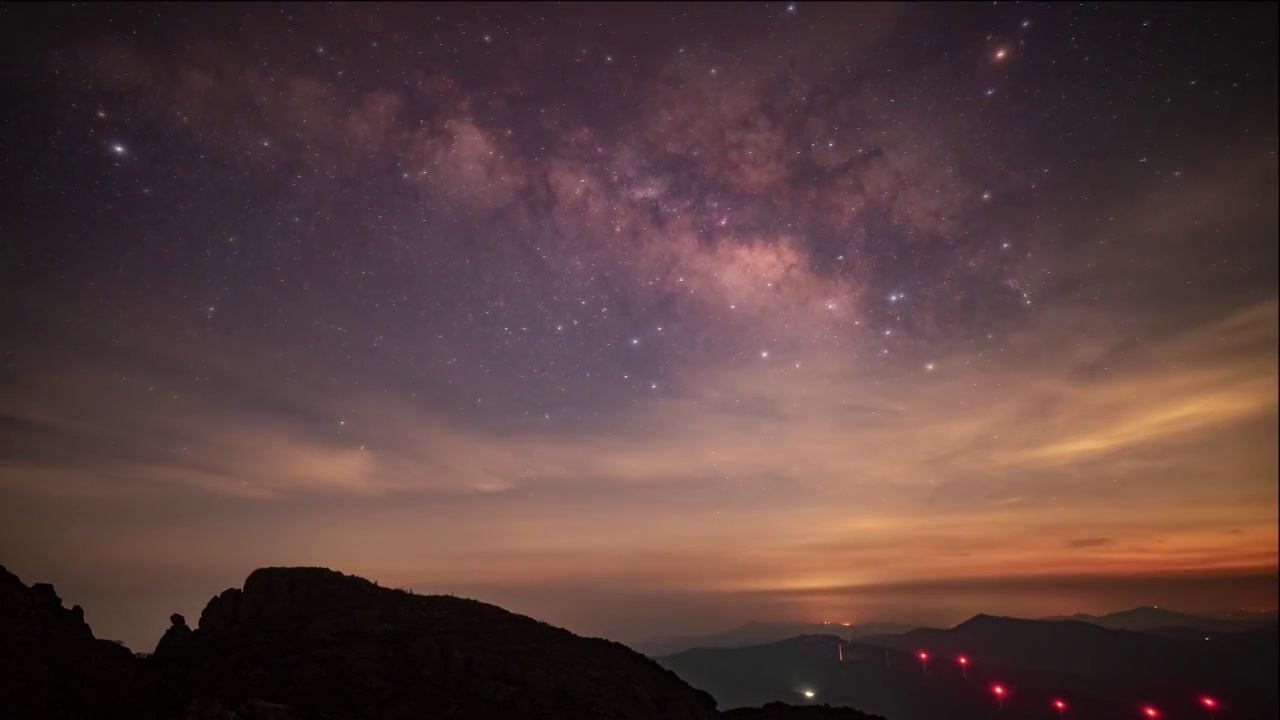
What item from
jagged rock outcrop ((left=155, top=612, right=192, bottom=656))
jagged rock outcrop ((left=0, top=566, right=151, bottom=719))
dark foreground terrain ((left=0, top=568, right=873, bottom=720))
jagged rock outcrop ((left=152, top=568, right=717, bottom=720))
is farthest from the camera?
jagged rock outcrop ((left=155, top=612, right=192, bottom=656))

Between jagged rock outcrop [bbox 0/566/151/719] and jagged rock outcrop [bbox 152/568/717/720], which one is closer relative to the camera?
jagged rock outcrop [bbox 0/566/151/719]

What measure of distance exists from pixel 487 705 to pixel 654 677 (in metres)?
15.7

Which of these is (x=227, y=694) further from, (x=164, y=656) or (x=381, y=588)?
(x=381, y=588)

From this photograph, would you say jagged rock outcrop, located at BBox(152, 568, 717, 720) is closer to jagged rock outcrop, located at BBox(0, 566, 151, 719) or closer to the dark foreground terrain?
the dark foreground terrain

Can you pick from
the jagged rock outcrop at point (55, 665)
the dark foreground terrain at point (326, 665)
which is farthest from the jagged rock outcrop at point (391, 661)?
the jagged rock outcrop at point (55, 665)

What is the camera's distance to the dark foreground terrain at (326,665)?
22.6 metres

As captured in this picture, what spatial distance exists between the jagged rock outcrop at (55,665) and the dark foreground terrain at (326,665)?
42mm

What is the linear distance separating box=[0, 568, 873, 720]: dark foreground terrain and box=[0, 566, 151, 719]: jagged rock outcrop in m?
0.04

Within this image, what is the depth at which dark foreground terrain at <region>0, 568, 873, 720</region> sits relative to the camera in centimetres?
2256

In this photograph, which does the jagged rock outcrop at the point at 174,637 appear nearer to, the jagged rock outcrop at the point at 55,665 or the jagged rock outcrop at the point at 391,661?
the jagged rock outcrop at the point at 391,661

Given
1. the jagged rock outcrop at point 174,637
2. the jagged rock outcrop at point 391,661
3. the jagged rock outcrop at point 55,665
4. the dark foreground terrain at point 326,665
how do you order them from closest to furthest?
the jagged rock outcrop at point 55,665 < the dark foreground terrain at point 326,665 < the jagged rock outcrop at point 391,661 < the jagged rock outcrop at point 174,637

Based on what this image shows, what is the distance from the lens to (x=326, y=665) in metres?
27.8

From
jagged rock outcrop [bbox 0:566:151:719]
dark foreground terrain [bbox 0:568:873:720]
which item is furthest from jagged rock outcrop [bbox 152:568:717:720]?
jagged rock outcrop [bbox 0:566:151:719]

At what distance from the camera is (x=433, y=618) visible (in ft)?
122
